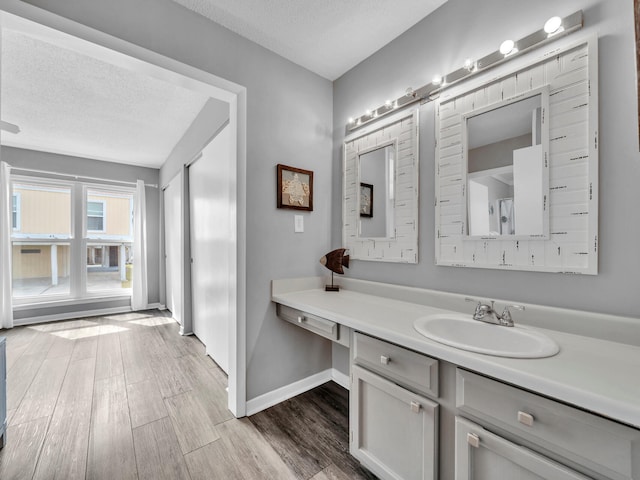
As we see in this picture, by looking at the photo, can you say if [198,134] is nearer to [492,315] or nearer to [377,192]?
[377,192]

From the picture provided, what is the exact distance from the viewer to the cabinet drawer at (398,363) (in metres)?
1.02

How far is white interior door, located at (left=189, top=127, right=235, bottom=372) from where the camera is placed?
2.30 metres

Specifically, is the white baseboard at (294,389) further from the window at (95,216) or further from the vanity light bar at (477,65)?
the window at (95,216)

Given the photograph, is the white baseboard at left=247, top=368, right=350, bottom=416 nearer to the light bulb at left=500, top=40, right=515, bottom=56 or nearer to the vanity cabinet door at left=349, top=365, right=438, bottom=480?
the vanity cabinet door at left=349, top=365, right=438, bottom=480

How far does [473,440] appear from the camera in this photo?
0.89 m

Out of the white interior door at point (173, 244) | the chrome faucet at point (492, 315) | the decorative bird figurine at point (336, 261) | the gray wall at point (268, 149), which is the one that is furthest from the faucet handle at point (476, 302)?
the white interior door at point (173, 244)

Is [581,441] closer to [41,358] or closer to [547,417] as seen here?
[547,417]

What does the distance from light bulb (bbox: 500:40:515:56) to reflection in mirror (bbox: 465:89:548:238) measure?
219 millimetres

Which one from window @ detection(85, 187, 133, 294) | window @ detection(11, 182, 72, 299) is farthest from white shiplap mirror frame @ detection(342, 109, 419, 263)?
window @ detection(11, 182, 72, 299)

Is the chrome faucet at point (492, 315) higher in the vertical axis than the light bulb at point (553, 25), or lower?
lower

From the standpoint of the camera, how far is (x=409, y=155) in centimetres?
170

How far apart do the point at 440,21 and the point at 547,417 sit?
1936mm

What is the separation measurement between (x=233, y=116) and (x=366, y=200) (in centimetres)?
110

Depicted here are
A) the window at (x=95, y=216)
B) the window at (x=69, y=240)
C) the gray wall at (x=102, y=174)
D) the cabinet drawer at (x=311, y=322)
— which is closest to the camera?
the cabinet drawer at (x=311, y=322)
